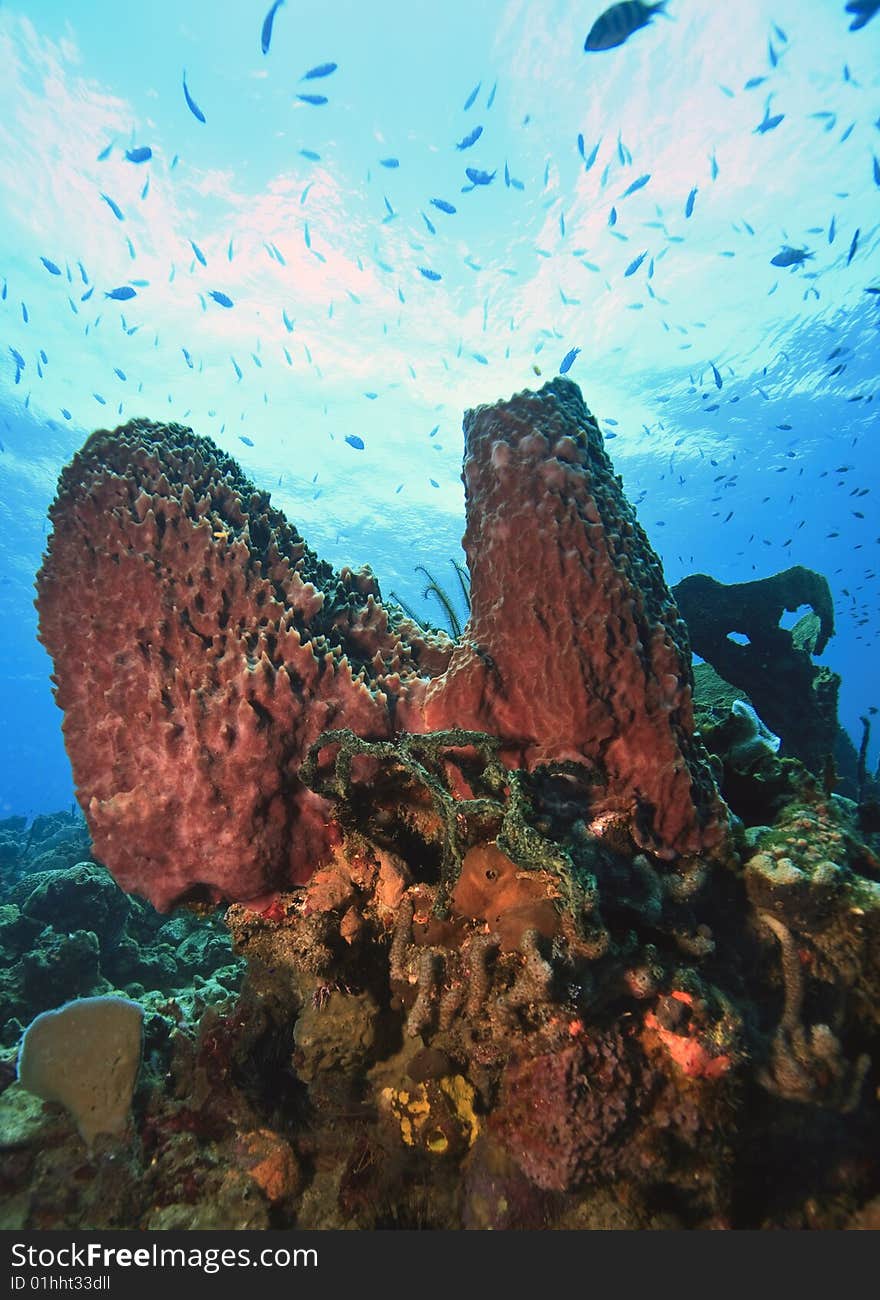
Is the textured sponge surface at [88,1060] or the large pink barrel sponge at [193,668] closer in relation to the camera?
the large pink barrel sponge at [193,668]

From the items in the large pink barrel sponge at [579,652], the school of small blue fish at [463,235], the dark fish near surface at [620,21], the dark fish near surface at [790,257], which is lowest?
the large pink barrel sponge at [579,652]

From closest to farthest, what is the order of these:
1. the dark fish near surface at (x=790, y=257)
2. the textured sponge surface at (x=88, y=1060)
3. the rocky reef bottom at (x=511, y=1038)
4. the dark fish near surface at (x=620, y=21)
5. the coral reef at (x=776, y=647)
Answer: the rocky reef bottom at (x=511, y=1038) → the textured sponge surface at (x=88, y=1060) → the dark fish near surface at (x=620, y=21) → the coral reef at (x=776, y=647) → the dark fish near surface at (x=790, y=257)

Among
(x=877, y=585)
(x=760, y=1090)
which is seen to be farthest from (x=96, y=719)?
(x=877, y=585)

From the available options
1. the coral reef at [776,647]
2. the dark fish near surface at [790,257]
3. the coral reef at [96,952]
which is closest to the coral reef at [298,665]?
the coral reef at [96,952]

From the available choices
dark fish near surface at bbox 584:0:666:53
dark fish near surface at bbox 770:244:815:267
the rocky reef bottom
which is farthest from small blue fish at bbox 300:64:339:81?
the rocky reef bottom

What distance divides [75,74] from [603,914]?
24253mm

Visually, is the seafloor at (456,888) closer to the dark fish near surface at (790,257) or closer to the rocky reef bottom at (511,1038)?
the rocky reef bottom at (511,1038)

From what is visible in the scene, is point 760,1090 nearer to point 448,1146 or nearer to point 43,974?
point 448,1146

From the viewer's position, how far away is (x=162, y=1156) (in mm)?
3188

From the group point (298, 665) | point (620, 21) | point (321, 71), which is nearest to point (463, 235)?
point (321, 71)

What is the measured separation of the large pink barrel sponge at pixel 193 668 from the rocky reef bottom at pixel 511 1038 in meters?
0.35

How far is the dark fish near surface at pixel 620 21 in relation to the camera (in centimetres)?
575

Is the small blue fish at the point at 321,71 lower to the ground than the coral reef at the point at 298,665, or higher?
higher

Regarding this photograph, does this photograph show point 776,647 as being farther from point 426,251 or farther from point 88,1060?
point 426,251
